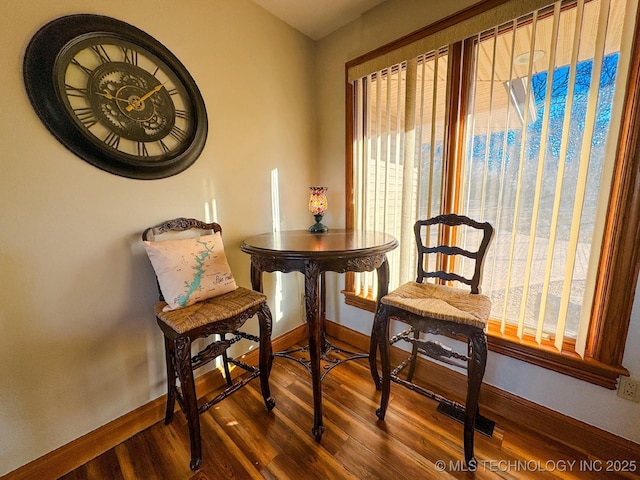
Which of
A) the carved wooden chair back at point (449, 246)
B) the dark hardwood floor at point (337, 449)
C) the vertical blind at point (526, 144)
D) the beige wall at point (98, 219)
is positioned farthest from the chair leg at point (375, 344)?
the beige wall at point (98, 219)

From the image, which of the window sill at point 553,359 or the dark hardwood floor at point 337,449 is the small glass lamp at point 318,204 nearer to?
the dark hardwood floor at point 337,449

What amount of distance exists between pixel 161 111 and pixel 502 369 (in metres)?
2.29

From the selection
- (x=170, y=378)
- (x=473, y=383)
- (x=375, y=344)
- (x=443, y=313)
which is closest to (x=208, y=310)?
(x=170, y=378)

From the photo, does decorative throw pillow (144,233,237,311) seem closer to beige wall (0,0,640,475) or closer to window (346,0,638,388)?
beige wall (0,0,640,475)

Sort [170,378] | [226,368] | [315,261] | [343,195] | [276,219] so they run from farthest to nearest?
[343,195], [276,219], [226,368], [170,378], [315,261]

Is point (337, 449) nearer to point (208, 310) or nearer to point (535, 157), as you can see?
point (208, 310)

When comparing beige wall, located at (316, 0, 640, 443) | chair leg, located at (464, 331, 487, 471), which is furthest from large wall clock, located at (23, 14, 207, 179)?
chair leg, located at (464, 331, 487, 471)

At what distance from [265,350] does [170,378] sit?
0.48 m

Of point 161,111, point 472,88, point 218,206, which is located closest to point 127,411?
point 218,206

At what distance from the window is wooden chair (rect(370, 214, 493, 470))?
14 centimetres

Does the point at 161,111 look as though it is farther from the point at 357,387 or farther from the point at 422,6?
the point at 357,387

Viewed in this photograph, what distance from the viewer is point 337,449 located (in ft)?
4.19

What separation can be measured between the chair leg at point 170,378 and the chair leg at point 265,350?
426 millimetres

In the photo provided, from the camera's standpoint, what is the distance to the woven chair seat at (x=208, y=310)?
3.74ft
